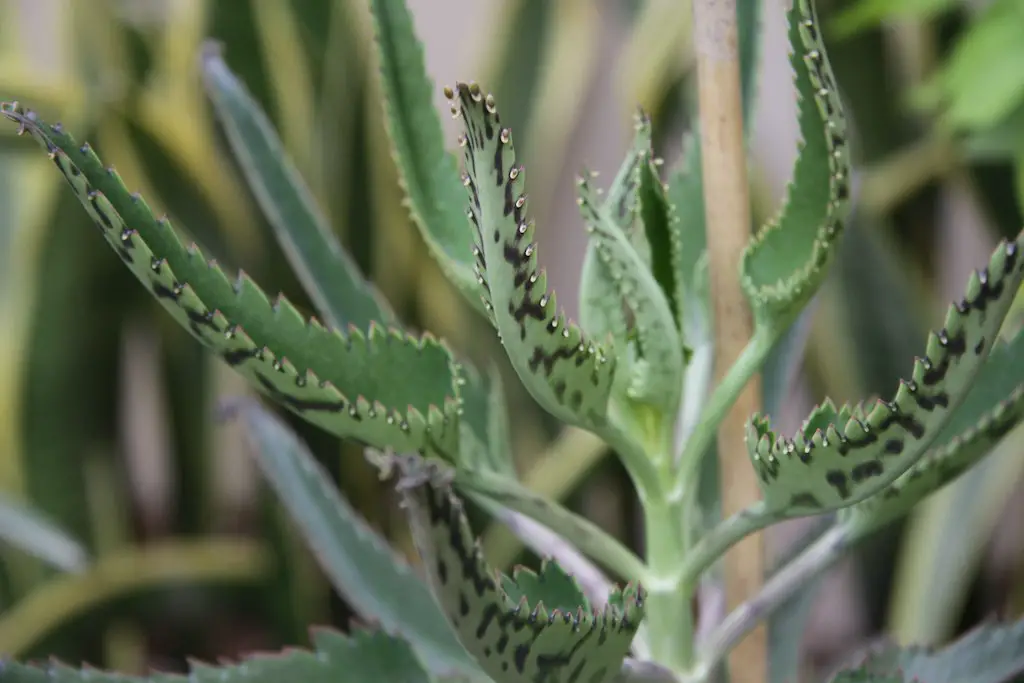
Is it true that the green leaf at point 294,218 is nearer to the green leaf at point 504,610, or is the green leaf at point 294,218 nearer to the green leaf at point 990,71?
the green leaf at point 504,610

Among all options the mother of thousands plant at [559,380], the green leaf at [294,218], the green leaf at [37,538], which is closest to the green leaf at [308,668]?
the mother of thousands plant at [559,380]

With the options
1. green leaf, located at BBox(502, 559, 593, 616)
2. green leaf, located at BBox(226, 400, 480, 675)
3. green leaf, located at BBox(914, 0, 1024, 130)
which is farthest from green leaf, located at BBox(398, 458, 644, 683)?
green leaf, located at BBox(914, 0, 1024, 130)

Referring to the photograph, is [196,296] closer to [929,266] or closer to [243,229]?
[243,229]

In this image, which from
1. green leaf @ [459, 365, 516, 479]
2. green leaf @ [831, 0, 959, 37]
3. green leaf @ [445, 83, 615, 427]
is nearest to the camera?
green leaf @ [445, 83, 615, 427]

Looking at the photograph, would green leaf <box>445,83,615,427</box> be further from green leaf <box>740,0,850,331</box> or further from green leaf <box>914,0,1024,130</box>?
green leaf <box>914,0,1024,130</box>

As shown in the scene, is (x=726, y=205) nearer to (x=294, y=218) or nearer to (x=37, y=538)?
(x=294, y=218)

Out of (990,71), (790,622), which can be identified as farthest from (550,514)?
(990,71)
